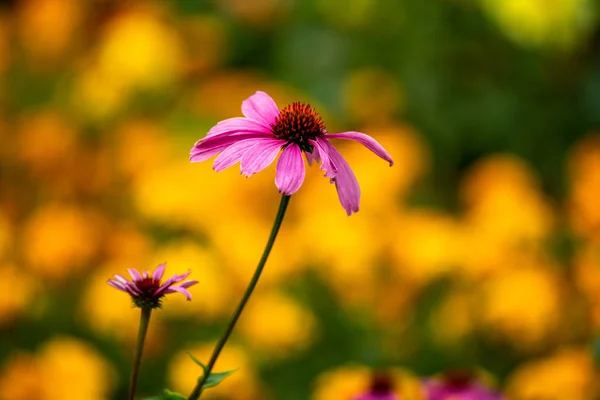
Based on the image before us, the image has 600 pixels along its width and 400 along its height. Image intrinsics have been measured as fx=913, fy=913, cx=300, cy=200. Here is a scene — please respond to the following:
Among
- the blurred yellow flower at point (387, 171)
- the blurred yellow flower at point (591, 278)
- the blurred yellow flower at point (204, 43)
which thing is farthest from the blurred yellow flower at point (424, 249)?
the blurred yellow flower at point (204, 43)

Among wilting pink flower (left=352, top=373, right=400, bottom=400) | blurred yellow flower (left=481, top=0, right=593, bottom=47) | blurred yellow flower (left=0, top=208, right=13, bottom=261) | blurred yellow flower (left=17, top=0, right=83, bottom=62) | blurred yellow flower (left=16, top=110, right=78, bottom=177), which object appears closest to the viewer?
wilting pink flower (left=352, top=373, right=400, bottom=400)

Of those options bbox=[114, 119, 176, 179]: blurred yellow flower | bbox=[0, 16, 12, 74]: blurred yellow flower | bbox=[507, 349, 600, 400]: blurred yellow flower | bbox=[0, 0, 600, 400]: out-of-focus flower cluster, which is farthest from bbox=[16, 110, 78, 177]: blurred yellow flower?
bbox=[507, 349, 600, 400]: blurred yellow flower

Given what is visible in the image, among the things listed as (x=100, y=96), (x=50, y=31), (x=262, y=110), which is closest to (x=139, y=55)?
(x=100, y=96)

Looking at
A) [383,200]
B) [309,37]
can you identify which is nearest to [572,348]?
[383,200]

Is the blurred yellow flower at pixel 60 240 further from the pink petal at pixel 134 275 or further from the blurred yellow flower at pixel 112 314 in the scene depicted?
the pink petal at pixel 134 275

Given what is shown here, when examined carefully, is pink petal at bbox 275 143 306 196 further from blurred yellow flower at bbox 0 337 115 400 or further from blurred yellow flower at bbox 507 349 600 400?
blurred yellow flower at bbox 0 337 115 400

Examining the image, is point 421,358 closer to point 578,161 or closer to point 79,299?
point 79,299
